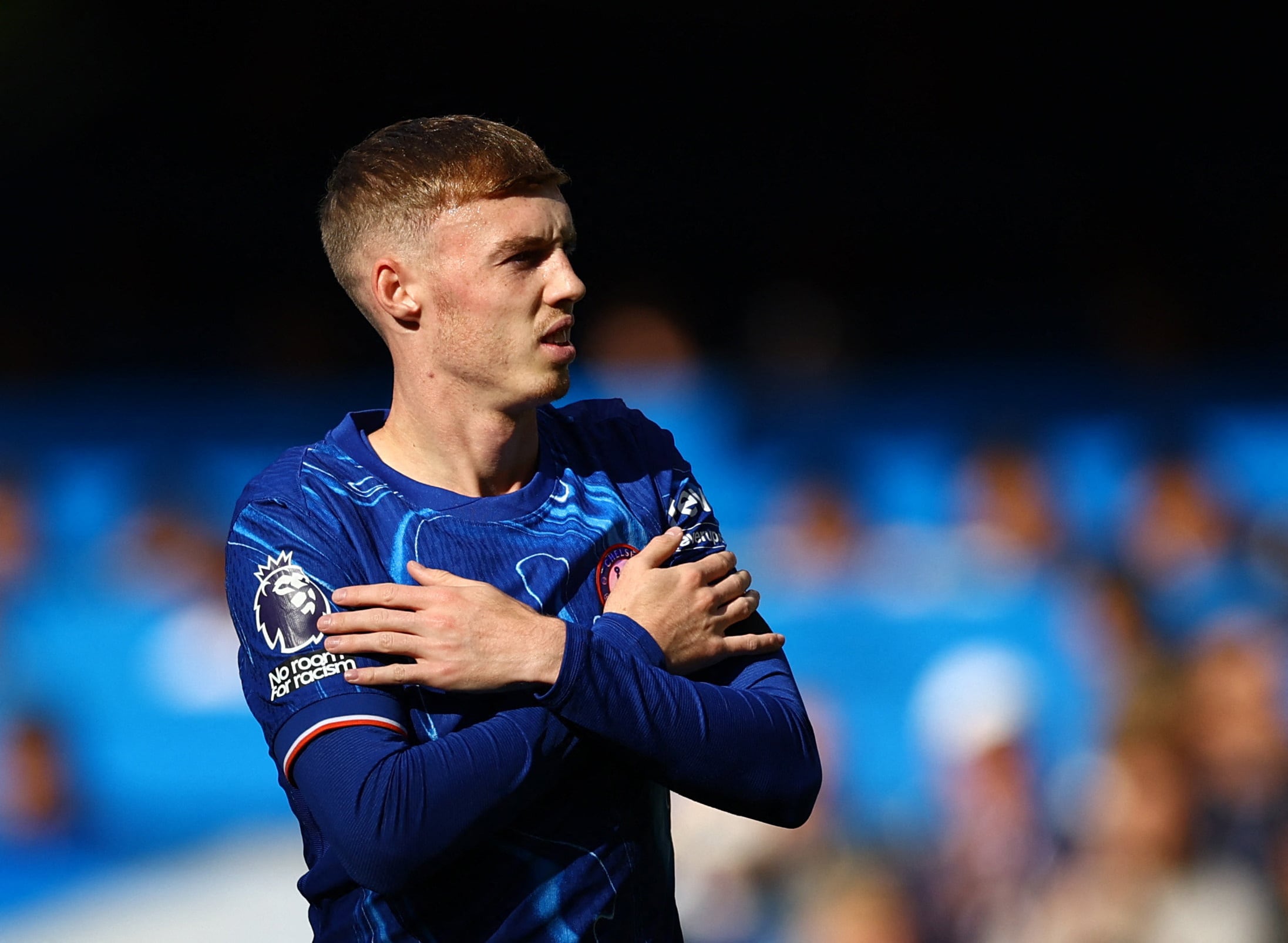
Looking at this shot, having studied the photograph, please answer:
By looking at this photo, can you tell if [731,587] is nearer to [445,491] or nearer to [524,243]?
[445,491]

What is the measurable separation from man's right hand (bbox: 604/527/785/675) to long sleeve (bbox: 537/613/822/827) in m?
0.03

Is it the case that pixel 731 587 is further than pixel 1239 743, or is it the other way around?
pixel 1239 743

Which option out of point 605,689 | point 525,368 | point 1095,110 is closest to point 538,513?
point 525,368

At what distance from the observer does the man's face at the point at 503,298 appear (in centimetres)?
173

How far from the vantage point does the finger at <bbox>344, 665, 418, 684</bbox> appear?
1538 mm

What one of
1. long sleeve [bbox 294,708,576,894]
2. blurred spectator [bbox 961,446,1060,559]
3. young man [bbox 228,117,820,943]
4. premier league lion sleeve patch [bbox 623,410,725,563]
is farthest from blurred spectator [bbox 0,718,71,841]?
long sleeve [bbox 294,708,576,894]

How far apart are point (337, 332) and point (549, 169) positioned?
361cm

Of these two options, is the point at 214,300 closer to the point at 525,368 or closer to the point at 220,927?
the point at 220,927

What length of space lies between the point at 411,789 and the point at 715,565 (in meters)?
0.50

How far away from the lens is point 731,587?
5.86 feet

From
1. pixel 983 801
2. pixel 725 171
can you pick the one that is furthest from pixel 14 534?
pixel 983 801

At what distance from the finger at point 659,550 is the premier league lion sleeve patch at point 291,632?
1.12ft

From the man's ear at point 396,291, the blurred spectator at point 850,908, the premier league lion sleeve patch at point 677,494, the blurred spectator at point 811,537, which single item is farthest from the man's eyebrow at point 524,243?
the blurred spectator at point 811,537

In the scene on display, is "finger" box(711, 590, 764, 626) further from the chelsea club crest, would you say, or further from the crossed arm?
the chelsea club crest
